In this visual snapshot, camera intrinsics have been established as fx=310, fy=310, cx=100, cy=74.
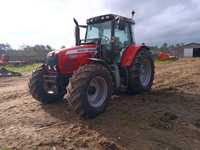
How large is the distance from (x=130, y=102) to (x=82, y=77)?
2.42m

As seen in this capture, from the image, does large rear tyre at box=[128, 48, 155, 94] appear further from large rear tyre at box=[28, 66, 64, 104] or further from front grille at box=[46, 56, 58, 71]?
front grille at box=[46, 56, 58, 71]

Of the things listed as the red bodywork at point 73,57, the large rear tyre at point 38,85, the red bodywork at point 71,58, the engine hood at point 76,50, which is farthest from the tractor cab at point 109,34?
the large rear tyre at point 38,85

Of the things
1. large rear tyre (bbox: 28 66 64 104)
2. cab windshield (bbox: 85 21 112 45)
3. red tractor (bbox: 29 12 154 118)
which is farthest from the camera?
cab windshield (bbox: 85 21 112 45)

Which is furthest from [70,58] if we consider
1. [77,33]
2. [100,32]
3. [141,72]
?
[141,72]

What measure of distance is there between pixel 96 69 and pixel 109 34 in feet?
6.96

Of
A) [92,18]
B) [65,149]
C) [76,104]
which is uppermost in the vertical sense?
[92,18]

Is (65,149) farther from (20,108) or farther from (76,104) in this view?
(20,108)

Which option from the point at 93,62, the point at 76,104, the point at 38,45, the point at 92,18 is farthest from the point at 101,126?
the point at 38,45

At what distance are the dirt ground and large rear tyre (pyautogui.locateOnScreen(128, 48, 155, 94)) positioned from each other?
0.31m

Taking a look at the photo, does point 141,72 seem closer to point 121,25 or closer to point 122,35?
point 122,35

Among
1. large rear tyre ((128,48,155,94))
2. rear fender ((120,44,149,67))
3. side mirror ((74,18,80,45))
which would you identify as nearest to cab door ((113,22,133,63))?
rear fender ((120,44,149,67))

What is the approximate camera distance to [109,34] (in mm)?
8711

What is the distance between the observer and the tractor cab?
861cm

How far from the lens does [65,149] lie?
5.43 meters
